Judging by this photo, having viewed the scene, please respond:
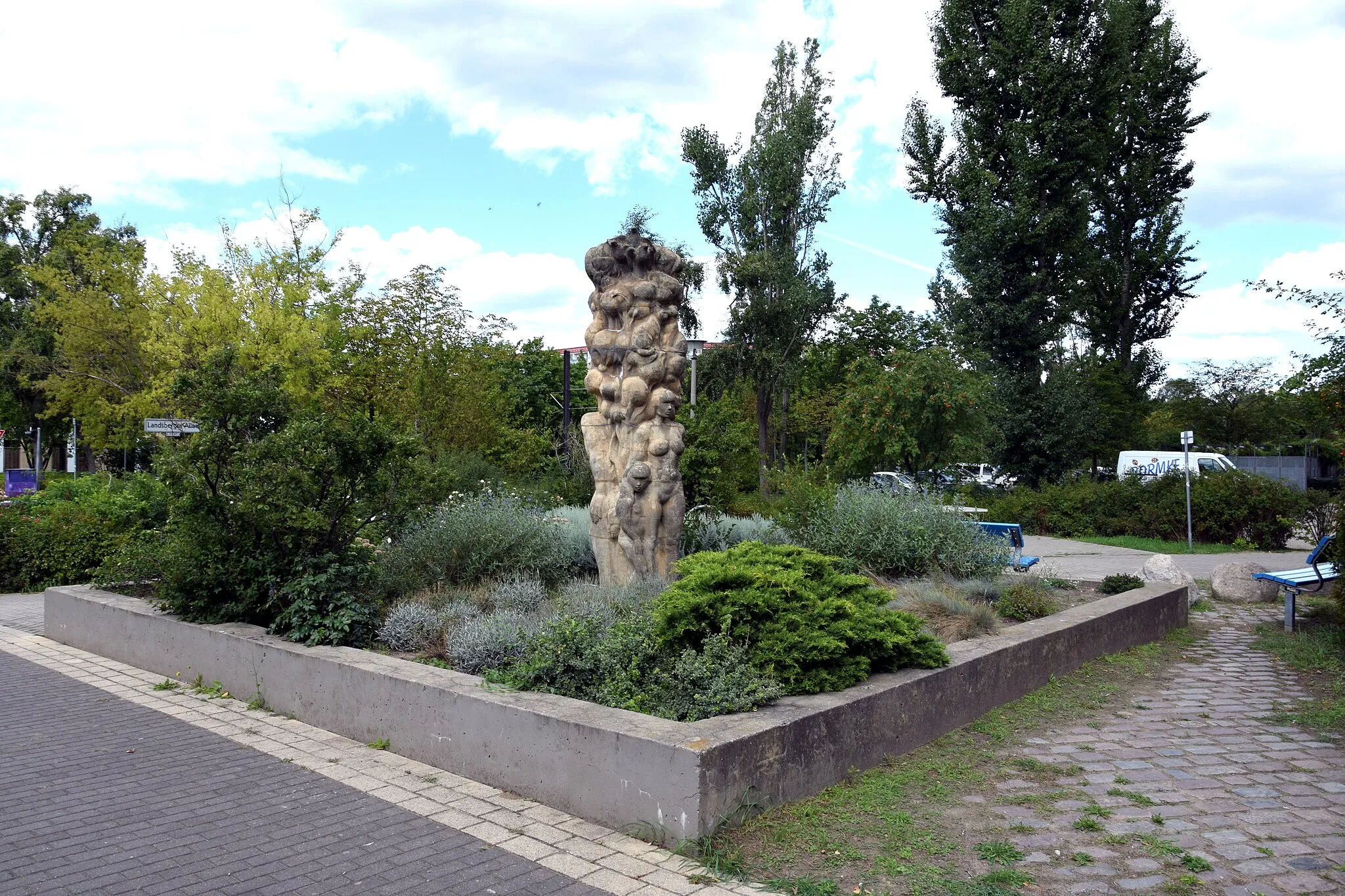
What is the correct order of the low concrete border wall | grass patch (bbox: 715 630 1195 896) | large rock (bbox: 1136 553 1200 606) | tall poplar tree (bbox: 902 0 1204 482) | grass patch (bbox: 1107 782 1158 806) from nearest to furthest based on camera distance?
grass patch (bbox: 715 630 1195 896) < the low concrete border wall < grass patch (bbox: 1107 782 1158 806) < large rock (bbox: 1136 553 1200 606) < tall poplar tree (bbox: 902 0 1204 482)

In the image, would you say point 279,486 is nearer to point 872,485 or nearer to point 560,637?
point 560,637

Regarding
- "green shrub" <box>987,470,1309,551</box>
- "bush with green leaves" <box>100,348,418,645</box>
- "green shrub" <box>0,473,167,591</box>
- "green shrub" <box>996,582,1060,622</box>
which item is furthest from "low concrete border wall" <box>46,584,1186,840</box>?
"green shrub" <box>987,470,1309,551</box>

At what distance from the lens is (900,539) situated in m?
9.59

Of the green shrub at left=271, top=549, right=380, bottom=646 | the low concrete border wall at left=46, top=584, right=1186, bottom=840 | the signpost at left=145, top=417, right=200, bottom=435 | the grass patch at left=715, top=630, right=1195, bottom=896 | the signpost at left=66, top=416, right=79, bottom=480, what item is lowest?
the grass patch at left=715, top=630, right=1195, bottom=896

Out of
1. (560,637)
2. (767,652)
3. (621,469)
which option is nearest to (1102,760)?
(767,652)

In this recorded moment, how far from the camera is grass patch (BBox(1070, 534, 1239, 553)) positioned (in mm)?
19562

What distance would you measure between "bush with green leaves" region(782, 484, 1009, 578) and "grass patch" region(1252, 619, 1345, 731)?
8.33 ft

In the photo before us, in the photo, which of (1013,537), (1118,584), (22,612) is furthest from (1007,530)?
(22,612)

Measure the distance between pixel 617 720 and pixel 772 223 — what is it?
97.6ft

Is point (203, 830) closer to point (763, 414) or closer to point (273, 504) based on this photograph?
point (273, 504)

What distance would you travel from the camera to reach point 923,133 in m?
30.6

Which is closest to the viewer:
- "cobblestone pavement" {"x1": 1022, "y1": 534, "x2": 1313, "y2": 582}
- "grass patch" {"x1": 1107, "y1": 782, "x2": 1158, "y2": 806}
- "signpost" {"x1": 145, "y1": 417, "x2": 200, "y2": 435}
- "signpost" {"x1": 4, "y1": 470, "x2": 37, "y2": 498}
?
"grass patch" {"x1": 1107, "y1": 782, "x2": 1158, "y2": 806}

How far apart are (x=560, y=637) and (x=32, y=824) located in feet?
8.83

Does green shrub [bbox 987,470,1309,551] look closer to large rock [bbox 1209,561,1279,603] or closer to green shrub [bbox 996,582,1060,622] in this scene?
large rock [bbox 1209,561,1279,603]
